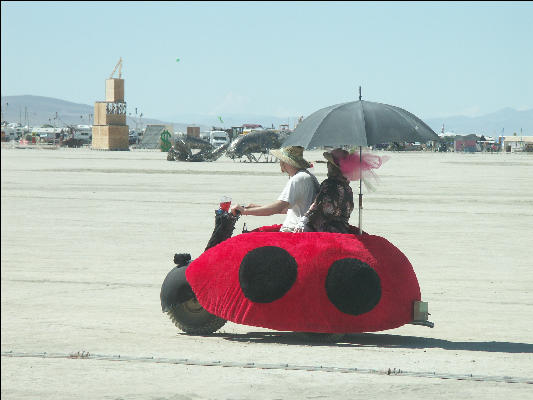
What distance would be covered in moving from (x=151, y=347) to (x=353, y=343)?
6.08 ft

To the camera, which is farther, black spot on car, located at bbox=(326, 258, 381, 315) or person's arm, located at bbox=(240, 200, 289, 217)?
person's arm, located at bbox=(240, 200, 289, 217)

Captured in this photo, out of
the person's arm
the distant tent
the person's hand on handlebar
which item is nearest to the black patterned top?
the person's arm

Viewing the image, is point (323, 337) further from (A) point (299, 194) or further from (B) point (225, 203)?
(B) point (225, 203)

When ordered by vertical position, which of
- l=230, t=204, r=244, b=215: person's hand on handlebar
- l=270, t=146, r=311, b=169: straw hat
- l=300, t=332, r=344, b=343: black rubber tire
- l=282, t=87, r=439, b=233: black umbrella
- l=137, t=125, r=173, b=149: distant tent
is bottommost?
l=137, t=125, r=173, b=149: distant tent

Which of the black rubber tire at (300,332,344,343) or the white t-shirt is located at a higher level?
the white t-shirt

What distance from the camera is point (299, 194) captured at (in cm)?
933

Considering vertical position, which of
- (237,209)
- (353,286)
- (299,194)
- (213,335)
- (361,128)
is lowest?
(213,335)

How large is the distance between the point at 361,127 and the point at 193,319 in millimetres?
2360

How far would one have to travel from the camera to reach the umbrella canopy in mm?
9195

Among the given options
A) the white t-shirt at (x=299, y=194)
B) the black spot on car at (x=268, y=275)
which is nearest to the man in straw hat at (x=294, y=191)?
the white t-shirt at (x=299, y=194)

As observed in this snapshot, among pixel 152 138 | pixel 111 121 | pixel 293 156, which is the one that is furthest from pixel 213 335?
pixel 152 138

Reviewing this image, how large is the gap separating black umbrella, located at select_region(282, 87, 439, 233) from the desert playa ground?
5.39 ft

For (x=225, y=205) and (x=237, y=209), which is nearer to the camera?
(x=237, y=209)

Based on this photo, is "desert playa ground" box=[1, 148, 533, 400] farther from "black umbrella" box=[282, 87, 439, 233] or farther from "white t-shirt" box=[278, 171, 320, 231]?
"black umbrella" box=[282, 87, 439, 233]
